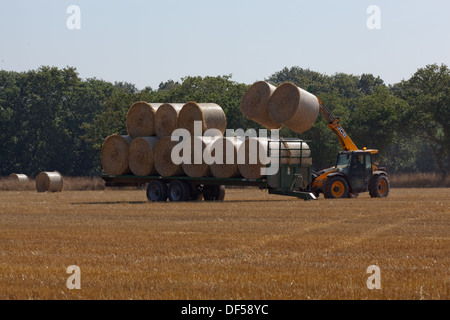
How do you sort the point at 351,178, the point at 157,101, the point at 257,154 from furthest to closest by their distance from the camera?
1. the point at 157,101
2. the point at 351,178
3. the point at 257,154

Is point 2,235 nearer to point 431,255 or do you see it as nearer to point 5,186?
point 431,255

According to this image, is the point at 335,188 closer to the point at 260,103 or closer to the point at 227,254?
the point at 260,103

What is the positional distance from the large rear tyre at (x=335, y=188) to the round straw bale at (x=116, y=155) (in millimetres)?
8301

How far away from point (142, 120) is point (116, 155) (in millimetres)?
1948

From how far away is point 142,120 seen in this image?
35.2 metres

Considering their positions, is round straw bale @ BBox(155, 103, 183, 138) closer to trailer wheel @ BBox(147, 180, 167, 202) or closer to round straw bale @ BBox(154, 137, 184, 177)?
round straw bale @ BBox(154, 137, 184, 177)

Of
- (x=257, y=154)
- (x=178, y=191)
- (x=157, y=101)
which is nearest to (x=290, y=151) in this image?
(x=257, y=154)

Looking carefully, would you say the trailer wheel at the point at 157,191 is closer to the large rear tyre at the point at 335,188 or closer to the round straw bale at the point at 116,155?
the round straw bale at the point at 116,155

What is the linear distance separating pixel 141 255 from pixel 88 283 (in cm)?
327

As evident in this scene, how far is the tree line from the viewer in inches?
2491

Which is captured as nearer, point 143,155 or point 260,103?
point 260,103

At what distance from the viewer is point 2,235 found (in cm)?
1864

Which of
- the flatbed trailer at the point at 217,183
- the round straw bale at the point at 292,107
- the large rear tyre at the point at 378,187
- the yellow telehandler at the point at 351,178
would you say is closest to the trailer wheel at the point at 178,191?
the flatbed trailer at the point at 217,183
